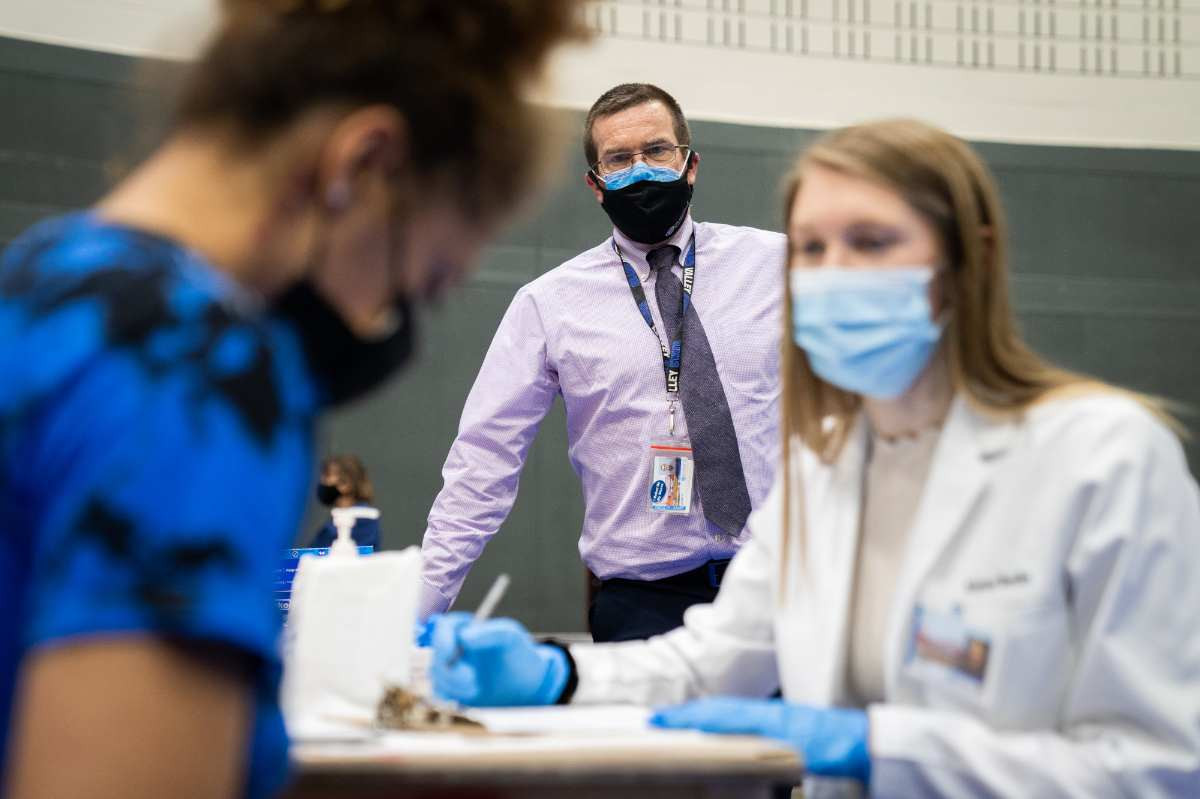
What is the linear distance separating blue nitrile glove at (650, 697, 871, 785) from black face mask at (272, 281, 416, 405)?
0.72 metres

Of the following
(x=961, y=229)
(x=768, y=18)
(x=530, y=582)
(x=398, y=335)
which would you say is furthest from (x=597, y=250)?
(x=768, y=18)

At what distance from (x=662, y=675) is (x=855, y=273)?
0.63 m

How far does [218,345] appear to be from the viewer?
2.05 feet

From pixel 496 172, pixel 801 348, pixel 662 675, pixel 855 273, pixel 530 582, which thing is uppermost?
pixel 496 172

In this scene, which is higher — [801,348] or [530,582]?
[801,348]

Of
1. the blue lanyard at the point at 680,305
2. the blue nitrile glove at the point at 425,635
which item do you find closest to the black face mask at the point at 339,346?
the blue nitrile glove at the point at 425,635

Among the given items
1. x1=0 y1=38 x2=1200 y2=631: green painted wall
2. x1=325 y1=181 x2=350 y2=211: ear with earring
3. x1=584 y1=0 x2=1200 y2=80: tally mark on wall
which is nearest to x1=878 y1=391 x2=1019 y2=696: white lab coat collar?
x1=325 y1=181 x2=350 y2=211: ear with earring

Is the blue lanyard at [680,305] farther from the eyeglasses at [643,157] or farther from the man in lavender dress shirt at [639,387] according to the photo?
the eyeglasses at [643,157]

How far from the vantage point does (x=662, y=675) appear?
1.74 m

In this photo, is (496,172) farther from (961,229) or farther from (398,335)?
(961,229)

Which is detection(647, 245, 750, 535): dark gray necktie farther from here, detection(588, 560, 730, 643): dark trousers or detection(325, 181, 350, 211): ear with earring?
detection(325, 181, 350, 211): ear with earring

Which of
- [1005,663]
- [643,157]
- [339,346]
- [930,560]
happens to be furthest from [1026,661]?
[643,157]

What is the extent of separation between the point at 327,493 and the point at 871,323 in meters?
4.48

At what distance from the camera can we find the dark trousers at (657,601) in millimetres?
2785
